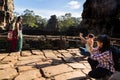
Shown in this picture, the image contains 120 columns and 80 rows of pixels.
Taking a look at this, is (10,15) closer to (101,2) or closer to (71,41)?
(101,2)

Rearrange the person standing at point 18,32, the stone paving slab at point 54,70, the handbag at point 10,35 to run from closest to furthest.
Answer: the stone paving slab at point 54,70 < the person standing at point 18,32 < the handbag at point 10,35

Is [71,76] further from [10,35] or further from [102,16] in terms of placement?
[102,16]

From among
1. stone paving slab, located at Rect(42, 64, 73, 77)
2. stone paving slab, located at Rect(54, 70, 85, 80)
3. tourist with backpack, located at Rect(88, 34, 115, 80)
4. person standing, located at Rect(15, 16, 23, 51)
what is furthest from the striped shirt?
person standing, located at Rect(15, 16, 23, 51)

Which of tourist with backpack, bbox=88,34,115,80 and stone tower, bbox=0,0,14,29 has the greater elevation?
stone tower, bbox=0,0,14,29

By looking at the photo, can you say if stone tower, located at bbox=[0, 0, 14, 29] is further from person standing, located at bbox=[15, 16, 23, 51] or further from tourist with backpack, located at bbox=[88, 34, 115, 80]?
tourist with backpack, located at bbox=[88, 34, 115, 80]

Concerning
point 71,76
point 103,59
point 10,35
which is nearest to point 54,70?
point 71,76

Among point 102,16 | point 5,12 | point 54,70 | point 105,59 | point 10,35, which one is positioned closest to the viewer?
point 105,59

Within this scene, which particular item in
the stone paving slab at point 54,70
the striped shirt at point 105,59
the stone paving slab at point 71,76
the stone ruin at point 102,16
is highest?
the stone ruin at point 102,16

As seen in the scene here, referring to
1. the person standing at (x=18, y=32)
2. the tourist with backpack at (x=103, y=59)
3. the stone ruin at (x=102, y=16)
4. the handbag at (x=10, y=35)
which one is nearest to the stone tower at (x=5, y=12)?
the stone ruin at (x=102, y=16)

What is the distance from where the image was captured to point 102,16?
1690 inches

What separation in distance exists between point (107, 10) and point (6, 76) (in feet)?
129

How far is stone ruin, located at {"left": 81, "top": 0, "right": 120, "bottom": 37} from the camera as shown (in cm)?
3991

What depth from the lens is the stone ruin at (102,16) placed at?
3991 centimetres

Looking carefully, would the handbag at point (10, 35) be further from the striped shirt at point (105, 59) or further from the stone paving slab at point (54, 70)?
the striped shirt at point (105, 59)
